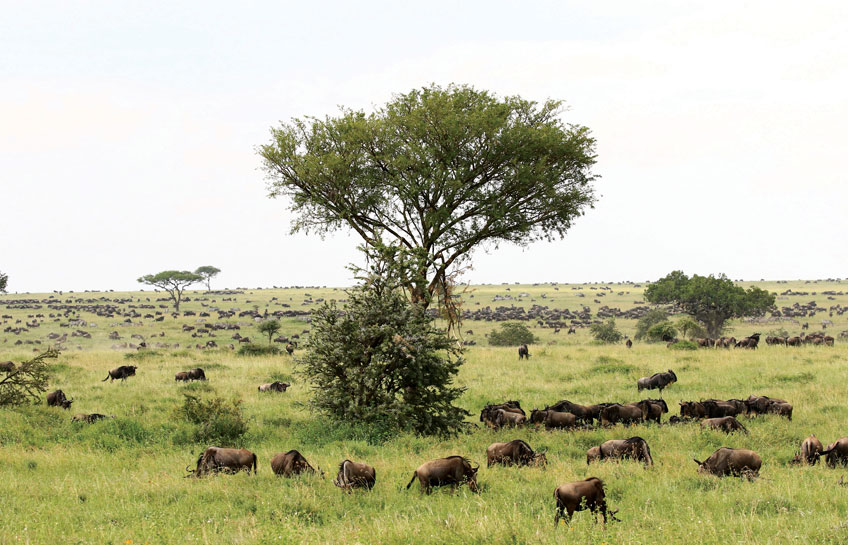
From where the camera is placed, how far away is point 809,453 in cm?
1192

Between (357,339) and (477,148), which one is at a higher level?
(477,148)

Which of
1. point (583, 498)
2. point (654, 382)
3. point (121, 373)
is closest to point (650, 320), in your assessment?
point (654, 382)

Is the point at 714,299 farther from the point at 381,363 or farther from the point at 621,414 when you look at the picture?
the point at 381,363

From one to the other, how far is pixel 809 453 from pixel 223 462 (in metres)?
11.6

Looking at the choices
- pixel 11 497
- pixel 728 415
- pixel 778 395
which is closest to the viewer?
pixel 11 497

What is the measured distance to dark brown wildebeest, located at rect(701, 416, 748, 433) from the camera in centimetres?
1441

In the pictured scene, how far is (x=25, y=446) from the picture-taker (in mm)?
14516

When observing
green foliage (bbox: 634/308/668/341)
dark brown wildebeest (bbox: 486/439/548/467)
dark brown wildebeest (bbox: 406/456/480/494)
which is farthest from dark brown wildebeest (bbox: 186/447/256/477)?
green foliage (bbox: 634/308/668/341)

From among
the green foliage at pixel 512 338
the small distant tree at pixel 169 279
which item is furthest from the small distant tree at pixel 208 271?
the green foliage at pixel 512 338

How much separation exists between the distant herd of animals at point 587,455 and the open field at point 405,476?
0.33 metres

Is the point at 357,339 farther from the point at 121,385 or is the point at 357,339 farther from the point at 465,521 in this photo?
the point at 121,385

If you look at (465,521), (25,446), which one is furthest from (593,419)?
(25,446)

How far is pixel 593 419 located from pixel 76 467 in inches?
495

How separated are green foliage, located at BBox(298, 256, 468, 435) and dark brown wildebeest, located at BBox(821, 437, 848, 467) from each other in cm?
780
